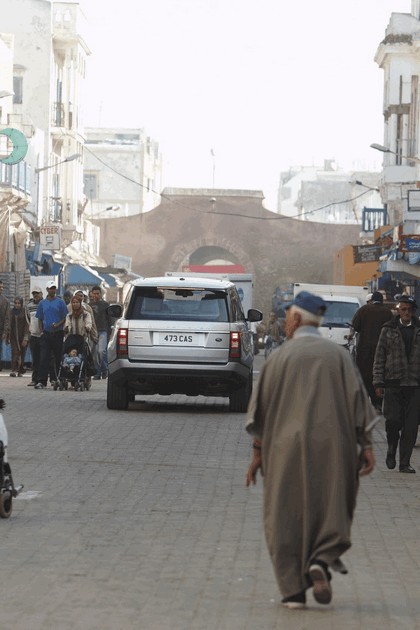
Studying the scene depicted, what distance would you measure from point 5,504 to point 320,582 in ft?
11.1

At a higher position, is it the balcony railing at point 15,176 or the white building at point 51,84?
the white building at point 51,84

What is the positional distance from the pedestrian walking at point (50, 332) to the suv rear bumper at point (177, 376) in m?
5.09

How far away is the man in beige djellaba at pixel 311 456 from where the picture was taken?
7012 millimetres

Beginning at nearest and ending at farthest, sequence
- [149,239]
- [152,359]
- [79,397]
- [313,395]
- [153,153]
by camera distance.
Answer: [313,395]
[152,359]
[79,397]
[149,239]
[153,153]

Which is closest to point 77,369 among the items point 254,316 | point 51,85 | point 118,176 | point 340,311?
point 254,316

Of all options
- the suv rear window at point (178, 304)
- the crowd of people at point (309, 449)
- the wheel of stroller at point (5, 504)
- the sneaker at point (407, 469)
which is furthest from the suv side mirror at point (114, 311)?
the crowd of people at point (309, 449)

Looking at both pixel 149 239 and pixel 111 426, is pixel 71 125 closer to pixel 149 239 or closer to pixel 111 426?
pixel 149 239

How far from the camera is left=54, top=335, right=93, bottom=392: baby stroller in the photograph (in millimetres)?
23812

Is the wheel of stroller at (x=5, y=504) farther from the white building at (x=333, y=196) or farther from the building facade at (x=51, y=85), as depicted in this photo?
the white building at (x=333, y=196)

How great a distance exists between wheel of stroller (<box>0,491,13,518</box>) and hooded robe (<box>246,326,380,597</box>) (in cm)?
291

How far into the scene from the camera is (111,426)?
17.3m

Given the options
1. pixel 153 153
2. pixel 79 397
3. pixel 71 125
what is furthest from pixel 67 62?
pixel 153 153

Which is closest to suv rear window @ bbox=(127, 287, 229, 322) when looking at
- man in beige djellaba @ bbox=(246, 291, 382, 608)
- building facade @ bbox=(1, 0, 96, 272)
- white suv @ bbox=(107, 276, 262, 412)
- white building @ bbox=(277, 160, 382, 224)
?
white suv @ bbox=(107, 276, 262, 412)

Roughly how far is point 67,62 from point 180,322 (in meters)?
43.3
